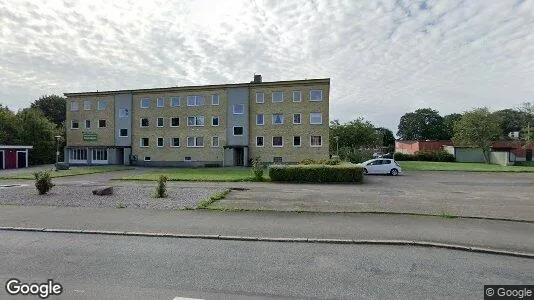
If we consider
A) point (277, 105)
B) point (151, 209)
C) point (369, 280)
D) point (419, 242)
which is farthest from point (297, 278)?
point (277, 105)

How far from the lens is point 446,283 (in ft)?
15.9

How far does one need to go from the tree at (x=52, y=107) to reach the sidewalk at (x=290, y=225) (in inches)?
2481

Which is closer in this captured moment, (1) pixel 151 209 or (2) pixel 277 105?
(1) pixel 151 209

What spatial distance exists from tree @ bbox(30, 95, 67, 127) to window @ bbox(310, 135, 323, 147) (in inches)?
2037

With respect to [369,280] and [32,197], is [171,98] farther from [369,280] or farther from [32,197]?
[369,280]

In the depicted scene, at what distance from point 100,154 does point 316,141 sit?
2893cm

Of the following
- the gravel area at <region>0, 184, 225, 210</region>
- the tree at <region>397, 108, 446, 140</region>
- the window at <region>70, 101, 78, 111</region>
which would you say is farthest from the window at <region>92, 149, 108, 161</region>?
the tree at <region>397, 108, 446, 140</region>

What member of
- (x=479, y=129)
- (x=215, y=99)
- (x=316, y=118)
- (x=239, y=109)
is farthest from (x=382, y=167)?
(x=479, y=129)

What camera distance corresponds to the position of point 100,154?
144 feet

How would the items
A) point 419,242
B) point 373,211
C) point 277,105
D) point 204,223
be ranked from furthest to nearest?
point 277,105
point 373,211
point 204,223
point 419,242

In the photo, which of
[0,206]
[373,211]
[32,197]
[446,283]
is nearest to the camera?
[446,283]

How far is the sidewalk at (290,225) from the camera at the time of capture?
7.25 m

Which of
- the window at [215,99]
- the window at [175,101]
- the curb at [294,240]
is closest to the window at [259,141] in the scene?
the window at [215,99]

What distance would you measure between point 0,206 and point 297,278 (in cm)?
1103
